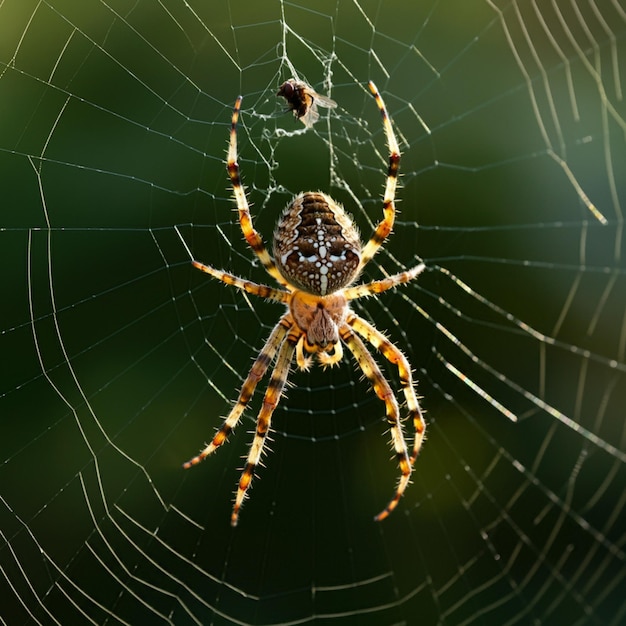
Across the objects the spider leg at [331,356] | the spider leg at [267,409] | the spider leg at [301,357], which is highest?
the spider leg at [331,356]

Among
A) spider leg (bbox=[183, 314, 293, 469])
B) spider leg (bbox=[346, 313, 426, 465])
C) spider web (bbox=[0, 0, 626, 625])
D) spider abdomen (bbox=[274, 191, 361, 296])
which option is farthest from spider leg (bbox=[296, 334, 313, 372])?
spider web (bbox=[0, 0, 626, 625])

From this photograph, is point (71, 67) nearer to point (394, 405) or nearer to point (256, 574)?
point (394, 405)

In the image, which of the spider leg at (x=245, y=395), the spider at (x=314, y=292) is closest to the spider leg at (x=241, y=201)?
the spider at (x=314, y=292)

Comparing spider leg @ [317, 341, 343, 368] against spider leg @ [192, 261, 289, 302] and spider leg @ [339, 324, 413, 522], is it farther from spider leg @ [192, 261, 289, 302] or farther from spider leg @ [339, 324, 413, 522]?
spider leg @ [192, 261, 289, 302]

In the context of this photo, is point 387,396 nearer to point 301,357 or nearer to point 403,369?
point 403,369

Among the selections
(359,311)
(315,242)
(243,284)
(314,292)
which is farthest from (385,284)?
(359,311)

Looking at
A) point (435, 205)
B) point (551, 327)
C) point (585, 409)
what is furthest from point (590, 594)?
point (435, 205)

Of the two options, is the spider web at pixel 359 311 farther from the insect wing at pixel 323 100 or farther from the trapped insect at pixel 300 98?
the insect wing at pixel 323 100

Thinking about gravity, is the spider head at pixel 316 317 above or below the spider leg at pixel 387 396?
above
